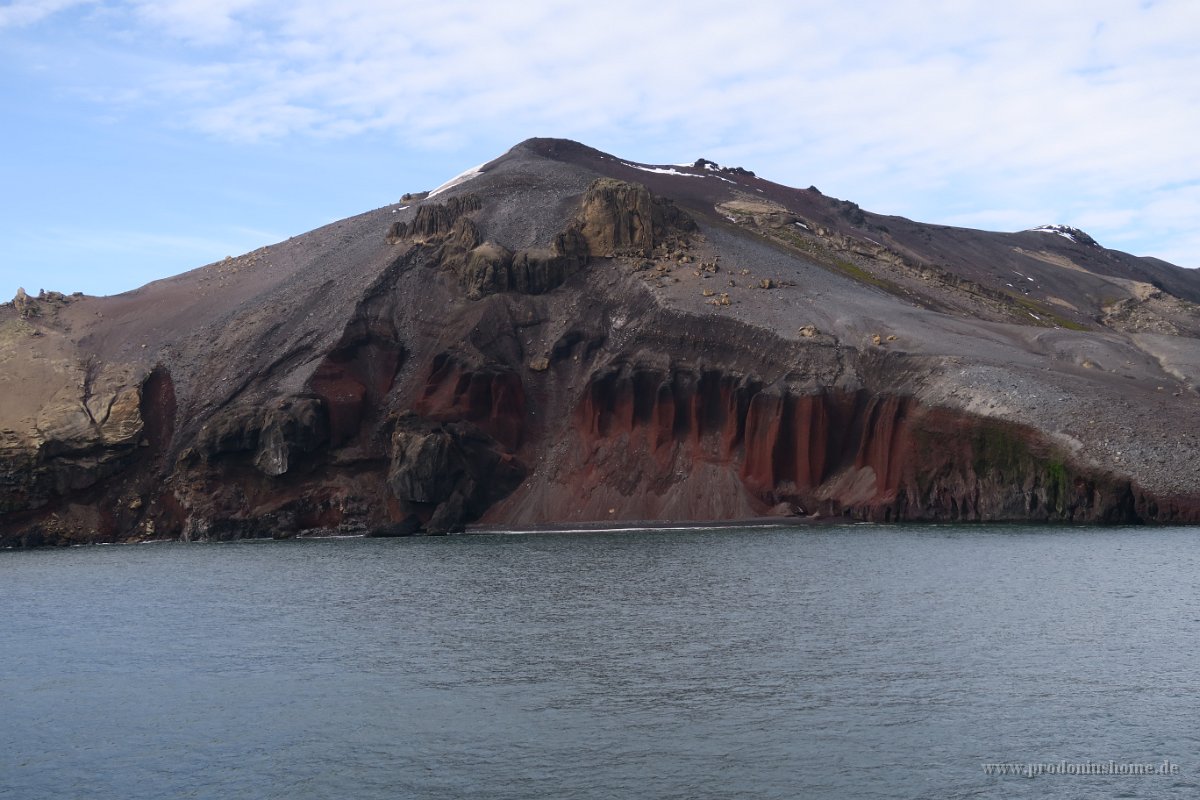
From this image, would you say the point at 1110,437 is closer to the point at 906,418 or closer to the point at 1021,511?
the point at 1021,511

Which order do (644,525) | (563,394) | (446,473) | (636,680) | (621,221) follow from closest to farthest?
1. (636,680)
2. (644,525)
3. (446,473)
4. (563,394)
5. (621,221)

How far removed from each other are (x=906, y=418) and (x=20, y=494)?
252ft

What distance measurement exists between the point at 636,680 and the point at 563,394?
76.3 metres

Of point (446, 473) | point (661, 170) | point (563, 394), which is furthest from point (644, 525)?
point (661, 170)

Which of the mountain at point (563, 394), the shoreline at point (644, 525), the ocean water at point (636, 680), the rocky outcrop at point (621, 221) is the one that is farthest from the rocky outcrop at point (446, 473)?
the ocean water at point (636, 680)

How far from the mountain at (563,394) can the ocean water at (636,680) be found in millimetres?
21005

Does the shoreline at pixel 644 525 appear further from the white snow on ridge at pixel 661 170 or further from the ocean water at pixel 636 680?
the white snow on ridge at pixel 661 170

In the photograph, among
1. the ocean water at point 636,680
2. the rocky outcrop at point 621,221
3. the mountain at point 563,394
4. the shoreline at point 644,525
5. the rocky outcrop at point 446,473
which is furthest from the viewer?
Answer: the rocky outcrop at point 621,221

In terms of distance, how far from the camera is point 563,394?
118375 millimetres

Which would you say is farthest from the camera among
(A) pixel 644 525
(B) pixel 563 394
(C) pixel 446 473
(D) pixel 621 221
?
(D) pixel 621 221

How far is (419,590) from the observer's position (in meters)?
67.2

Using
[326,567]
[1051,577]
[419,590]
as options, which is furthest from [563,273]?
[1051,577]

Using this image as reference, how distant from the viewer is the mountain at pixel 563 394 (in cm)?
9388

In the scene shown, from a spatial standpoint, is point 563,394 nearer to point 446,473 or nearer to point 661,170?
point 446,473
